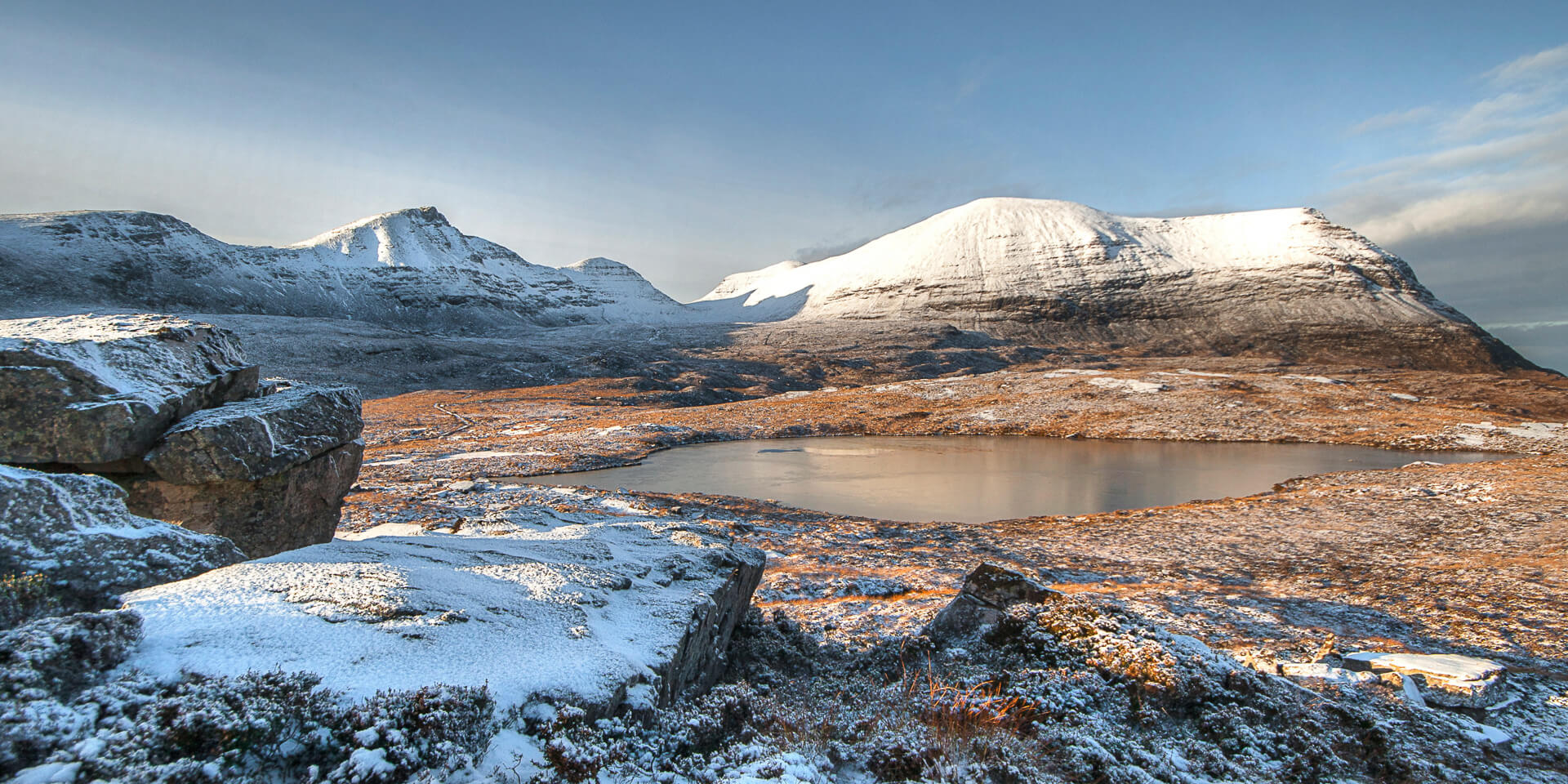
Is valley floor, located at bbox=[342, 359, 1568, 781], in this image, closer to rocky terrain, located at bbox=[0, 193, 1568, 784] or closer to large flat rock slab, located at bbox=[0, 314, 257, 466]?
rocky terrain, located at bbox=[0, 193, 1568, 784]

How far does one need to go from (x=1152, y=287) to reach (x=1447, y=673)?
115 metres

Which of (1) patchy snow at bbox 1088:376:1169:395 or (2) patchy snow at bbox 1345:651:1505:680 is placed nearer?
(2) patchy snow at bbox 1345:651:1505:680

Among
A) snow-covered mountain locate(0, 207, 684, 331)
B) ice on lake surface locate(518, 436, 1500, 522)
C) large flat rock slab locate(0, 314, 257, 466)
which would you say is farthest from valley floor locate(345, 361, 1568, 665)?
snow-covered mountain locate(0, 207, 684, 331)

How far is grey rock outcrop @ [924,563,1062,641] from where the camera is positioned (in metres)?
6.53

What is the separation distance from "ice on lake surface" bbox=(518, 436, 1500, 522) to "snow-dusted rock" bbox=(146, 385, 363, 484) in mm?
12112

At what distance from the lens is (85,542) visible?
15.4 feet

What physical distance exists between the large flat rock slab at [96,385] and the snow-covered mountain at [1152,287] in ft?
323

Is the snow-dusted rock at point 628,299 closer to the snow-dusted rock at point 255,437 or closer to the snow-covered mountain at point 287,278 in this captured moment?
the snow-covered mountain at point 287,278

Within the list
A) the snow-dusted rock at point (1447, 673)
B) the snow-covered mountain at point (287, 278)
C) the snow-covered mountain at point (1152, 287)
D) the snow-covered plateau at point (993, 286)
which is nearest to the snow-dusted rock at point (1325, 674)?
the snow-dusted rock at point (1447, 673)

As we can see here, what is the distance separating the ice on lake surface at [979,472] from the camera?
19.2 metres

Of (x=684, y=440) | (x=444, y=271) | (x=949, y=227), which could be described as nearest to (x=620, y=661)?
(x=684, y=440)

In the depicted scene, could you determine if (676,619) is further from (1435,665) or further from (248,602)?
(1435,665)

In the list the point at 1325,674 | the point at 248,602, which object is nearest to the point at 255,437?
the point at 248,602

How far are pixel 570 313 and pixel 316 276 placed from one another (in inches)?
1936
